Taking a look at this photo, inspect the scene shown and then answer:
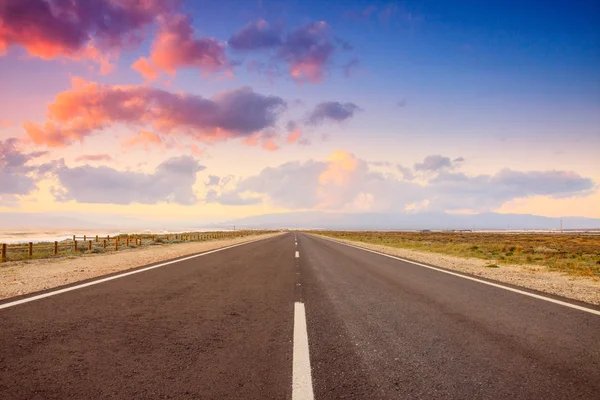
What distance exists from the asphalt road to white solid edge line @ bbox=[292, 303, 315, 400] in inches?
0.7

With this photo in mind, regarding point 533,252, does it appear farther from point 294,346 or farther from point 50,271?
point 50,271

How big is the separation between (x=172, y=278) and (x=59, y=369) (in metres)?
6.35

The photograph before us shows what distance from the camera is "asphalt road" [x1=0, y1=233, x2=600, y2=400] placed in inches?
118

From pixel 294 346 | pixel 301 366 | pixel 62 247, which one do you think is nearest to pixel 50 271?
pixel 294 346

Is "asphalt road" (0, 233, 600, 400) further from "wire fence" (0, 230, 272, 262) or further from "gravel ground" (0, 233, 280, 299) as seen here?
"wire fence" (0, 230, 272, 262)

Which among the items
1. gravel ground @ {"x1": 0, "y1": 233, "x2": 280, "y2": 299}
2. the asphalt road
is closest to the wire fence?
gravel ground @ {"x1": 0, "y1": 233, "x2": 280, "y2": 299}

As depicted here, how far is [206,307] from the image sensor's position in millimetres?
6074

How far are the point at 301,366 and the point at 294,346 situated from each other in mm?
623

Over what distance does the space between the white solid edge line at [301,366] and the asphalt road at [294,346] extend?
0.7 inches

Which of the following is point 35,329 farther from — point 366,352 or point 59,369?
point 366,352

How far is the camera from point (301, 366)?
135 inches

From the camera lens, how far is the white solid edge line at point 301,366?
2.84m

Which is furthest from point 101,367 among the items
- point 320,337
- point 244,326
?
point 320,337

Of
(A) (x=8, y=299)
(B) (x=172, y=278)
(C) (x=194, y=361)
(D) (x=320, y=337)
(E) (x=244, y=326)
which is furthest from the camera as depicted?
(B) (x=172, y=278)
